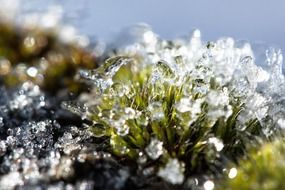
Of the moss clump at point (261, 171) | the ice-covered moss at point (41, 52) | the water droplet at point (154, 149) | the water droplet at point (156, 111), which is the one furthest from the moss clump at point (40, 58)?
the moss clump at point (261, 171)

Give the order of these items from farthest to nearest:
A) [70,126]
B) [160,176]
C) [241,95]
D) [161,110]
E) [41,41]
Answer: [41,41] → [70,126] → [241,95] → [161,110] → [160,176]

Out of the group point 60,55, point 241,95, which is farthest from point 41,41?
point 241,95

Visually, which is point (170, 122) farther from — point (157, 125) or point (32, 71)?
point (32, 71)

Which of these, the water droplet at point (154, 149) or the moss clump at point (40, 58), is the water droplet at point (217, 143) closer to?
the water droplet at point (154, 149)

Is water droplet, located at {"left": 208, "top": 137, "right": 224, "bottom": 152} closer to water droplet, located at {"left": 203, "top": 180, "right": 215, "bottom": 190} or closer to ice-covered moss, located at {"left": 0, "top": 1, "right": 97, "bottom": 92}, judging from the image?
water droplet, located at {"left": 203, "top": 180, "right": 215, "bottom": 190}

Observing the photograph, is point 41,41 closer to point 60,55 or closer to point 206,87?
point 60,55

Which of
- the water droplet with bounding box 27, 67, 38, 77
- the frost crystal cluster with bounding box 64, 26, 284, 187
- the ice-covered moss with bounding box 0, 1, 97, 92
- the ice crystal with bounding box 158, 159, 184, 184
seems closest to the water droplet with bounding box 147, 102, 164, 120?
the frost crystal cluster with bounding box 64, 26, 284, 187
